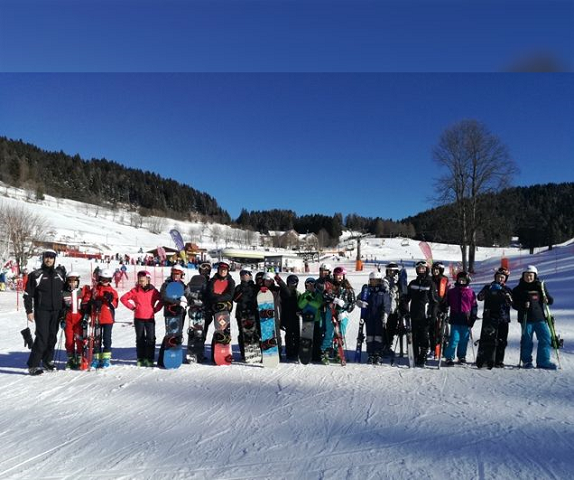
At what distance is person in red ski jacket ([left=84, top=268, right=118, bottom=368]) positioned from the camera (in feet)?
21.3

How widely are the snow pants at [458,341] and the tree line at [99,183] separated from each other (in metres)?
124

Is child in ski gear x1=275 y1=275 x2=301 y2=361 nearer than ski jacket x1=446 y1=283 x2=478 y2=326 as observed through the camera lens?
No

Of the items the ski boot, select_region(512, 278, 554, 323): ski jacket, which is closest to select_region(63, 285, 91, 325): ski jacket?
the ski boot

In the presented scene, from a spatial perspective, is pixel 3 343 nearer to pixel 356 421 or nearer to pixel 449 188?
pixel 356 421

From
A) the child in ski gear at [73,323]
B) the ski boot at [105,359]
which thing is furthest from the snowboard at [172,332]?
the child in ski gear at [73,323]

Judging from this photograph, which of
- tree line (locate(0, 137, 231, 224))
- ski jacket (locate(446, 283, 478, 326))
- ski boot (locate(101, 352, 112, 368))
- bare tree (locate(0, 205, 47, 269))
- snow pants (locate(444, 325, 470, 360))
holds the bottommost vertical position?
ski boot (locate(101, 352, 112, 368))

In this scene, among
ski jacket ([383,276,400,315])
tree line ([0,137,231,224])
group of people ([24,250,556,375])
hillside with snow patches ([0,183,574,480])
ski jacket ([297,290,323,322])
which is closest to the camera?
hillside with snow patches ([0,183,574,480])

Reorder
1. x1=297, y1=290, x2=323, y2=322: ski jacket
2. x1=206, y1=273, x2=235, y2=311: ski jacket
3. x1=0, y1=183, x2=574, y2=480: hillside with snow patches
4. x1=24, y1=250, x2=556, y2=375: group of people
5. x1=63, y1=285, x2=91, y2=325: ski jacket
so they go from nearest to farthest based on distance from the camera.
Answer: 1. x1=0, y1=183, x2=574, y2=480: hillside with snow patches
2. x1=24, y1=250, x2=556, y2=375: group of people
3. x1=63, y1=285, x2=91, y2=325: ski jacket
4. x1=297, y1=290, x2=323, y2=322: ski jacket
5. x1=206, y1=273, x2=235, y2=311: ski jacket

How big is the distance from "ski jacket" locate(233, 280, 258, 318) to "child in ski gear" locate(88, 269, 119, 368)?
81.0 inches

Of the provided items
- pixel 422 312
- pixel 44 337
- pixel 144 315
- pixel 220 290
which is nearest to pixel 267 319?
pixel 220 290

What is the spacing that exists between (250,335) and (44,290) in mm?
3375

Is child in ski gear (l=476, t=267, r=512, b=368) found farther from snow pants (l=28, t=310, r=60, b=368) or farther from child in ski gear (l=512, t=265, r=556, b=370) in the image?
snow pants (l=28, t=310, r=60, b=368)

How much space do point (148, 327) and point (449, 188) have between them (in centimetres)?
2646

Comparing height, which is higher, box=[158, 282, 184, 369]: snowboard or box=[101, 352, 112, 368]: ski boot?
box=[158, 282, 184, 369]: snowboard
